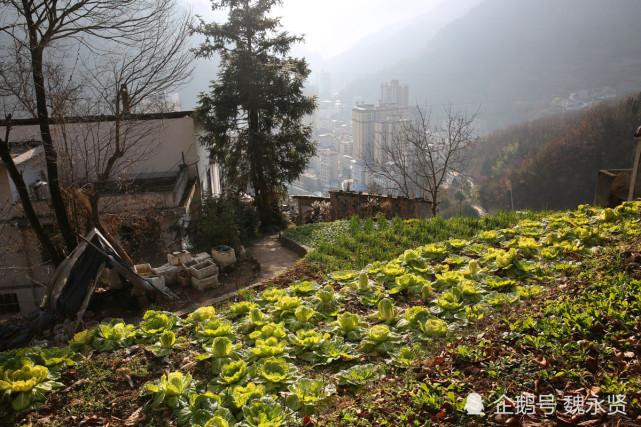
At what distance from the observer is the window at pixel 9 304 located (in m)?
10.3

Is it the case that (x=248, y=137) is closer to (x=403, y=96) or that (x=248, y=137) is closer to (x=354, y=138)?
(x=354, y=138)

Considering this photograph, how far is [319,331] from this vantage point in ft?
12.2

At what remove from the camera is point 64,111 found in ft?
23.2

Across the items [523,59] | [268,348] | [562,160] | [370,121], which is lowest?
[268,348]

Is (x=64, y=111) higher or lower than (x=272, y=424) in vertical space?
higher

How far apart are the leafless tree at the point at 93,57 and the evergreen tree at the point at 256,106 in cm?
510

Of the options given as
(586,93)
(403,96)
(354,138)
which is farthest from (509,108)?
(354,138)

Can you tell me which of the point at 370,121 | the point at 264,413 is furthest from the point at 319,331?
the point at 370,121

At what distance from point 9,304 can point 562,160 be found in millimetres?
28932

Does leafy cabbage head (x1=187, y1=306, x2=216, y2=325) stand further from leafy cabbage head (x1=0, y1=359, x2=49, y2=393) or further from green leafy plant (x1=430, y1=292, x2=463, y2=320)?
green leafy plant (x1=430, y1=292, x2=463, y2=320)

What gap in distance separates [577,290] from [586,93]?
161ft

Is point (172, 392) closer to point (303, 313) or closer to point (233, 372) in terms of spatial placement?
point (233, 372)

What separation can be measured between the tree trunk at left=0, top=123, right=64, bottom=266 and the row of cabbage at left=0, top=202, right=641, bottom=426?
Result: 384cm

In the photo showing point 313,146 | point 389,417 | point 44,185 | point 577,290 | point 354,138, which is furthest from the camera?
point 354,138
